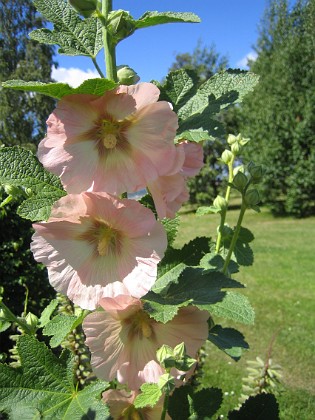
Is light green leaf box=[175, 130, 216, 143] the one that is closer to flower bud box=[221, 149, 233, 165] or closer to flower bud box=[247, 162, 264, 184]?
flower bud box=[247, 162, 264, 184]

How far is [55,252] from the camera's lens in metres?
0.75

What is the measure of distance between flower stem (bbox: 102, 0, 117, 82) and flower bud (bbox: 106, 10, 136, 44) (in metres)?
0.02

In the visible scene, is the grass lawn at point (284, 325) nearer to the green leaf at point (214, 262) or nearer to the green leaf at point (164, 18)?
the green leaf at point (214, 262)

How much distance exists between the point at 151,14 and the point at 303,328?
490 centimetres

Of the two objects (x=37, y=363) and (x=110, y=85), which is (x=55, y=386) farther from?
(x=110, y=85)

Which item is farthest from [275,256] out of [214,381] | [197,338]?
[197,338]

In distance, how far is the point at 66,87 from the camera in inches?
25.7

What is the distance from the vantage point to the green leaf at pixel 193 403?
3.04 feet

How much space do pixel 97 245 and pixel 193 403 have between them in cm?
41

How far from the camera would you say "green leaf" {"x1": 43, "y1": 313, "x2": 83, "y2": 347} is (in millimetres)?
842

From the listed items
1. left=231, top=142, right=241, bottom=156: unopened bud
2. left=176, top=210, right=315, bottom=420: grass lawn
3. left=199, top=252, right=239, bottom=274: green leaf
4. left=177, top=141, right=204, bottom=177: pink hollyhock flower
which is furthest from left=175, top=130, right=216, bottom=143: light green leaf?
left=176, top=210, right=315, bottom=420: grass lawn

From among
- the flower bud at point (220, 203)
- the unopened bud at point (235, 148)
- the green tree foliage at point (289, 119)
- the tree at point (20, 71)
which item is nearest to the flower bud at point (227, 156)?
the unopened bud at point (235, 148)

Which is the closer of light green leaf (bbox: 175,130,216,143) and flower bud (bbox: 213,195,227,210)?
light green leaf (bbox: 175,130,216,143)

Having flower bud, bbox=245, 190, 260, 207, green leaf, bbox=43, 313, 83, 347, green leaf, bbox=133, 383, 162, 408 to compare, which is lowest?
green leaf, bbox=133, 383, 162, 408
